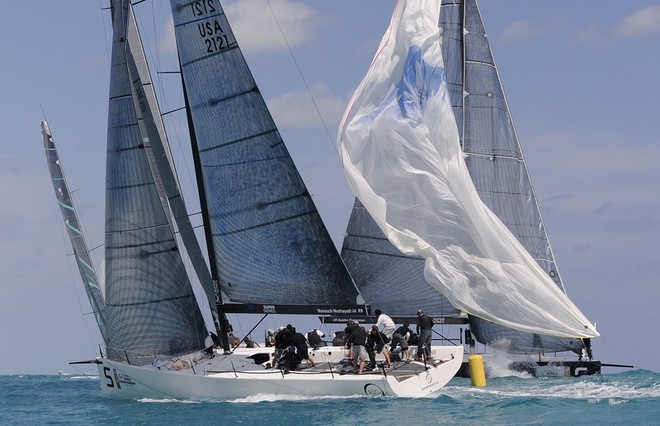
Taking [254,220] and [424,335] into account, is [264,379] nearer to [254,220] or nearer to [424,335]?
[254,220]

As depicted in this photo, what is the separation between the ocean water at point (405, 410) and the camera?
23.0m

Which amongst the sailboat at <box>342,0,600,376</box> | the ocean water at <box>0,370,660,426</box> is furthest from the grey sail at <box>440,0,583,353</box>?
the ocean water at <box>0,370,660,426</box>

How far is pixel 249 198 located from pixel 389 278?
Answer: 26.0 ft

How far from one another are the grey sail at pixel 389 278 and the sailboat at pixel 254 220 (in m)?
5.83

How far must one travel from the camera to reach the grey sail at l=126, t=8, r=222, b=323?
29.2 metres

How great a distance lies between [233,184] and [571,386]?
9.99 meters

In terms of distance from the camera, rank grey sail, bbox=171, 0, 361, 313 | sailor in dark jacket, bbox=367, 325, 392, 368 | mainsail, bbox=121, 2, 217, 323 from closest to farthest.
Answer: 1. sailor in dark jacket, bbox=367, 325, 392, 368
2. grey sail, bbox=171, 0, 361, 313
3. mainsail, bbox=121, 2, 217, 323

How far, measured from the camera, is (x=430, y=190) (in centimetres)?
2408

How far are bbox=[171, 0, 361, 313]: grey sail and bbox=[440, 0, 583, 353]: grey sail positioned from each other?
9.62 meters

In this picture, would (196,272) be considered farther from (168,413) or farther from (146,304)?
(168,413)

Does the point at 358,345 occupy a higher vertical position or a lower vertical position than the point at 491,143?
lower

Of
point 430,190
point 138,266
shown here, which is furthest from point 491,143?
point 430,190

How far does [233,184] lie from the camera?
2772 cm

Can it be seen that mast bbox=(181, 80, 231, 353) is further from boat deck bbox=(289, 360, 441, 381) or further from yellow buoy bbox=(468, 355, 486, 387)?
yellow buoy bbox=(468, 355, 486, 387)
